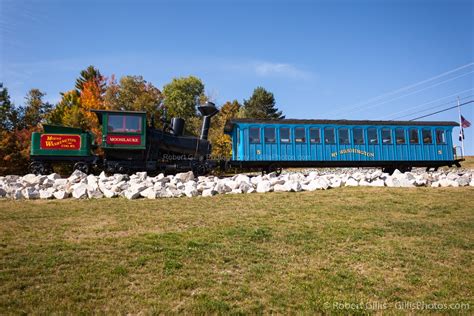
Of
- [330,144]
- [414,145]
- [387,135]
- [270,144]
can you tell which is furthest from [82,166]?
[414,145]

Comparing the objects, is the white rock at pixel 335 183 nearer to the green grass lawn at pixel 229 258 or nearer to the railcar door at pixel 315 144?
the green grass lawn at pixel 229 258

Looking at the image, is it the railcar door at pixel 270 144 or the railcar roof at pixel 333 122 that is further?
the railcar roof at pixel 333 122

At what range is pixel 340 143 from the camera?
674 inches

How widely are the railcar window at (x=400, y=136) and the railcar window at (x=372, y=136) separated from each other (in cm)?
123

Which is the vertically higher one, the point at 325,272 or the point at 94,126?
the point at 94,126

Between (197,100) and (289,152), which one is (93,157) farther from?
(197,100)

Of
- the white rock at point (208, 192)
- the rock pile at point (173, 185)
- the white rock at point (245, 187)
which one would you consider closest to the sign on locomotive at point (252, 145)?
the rock pile at point (173, 185)

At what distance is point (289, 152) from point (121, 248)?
1252 cm

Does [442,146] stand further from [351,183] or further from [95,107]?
[95,107]

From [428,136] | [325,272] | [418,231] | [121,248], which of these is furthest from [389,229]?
[428,136]

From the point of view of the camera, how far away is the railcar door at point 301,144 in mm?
16625

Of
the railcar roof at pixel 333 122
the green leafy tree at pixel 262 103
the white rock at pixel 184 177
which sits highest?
the green leafy tree at pixel 262 103

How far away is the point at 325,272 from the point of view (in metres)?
4.35

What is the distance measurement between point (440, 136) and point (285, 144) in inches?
365
